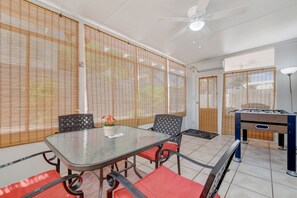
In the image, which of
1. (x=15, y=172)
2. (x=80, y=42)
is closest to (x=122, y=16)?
(x=80, y=42)

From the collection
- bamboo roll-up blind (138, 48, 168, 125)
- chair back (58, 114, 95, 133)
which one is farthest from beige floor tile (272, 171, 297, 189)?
chair back (58, 114, 95, 133)

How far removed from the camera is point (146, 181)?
3.77ft

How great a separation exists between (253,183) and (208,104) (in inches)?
126

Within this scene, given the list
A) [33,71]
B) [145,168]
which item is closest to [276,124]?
[145,168]

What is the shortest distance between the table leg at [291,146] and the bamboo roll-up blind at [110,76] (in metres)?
2.90

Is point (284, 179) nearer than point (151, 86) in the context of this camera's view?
Yes

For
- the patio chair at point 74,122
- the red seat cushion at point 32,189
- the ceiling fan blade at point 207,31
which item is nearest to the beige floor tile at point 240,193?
the patio chair at point 74,122

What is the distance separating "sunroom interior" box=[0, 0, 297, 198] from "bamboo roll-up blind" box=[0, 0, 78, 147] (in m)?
0.01

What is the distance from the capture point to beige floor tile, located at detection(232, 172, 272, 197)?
68.1 inches

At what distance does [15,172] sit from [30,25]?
208 cm

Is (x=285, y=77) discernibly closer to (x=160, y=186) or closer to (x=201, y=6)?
(x=201, y=6)

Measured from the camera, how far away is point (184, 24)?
8.22 feet

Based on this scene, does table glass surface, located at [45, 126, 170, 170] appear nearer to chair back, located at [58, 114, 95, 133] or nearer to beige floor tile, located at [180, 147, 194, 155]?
chair back, located at [58, 114, 95, 133]

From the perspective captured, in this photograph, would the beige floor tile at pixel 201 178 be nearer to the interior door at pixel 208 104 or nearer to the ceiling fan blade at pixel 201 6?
the ceiling fan blade at pixel 201 6
